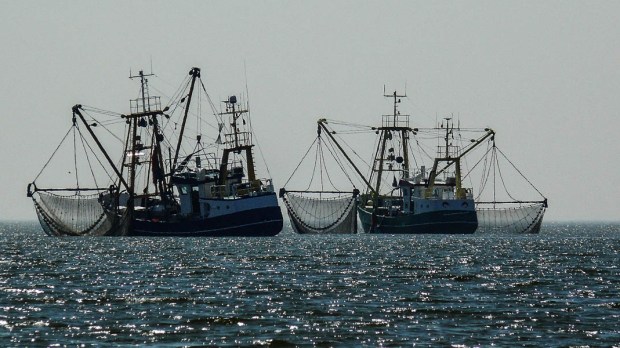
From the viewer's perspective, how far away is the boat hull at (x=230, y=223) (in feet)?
419

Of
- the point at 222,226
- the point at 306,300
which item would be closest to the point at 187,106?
the point at 222,226

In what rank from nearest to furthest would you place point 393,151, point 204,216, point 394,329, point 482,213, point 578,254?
point 394,329
point 578,254
point 204,216
point 393,151
point 482,213

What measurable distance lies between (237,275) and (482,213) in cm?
12613

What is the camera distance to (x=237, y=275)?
235 ft

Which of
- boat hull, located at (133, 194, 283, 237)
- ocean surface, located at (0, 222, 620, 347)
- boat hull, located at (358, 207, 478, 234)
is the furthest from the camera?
boat hull, located at (358, 207, 478, 234)

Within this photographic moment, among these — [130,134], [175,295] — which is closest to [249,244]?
[130,134]

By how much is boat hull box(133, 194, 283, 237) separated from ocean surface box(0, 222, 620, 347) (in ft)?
105

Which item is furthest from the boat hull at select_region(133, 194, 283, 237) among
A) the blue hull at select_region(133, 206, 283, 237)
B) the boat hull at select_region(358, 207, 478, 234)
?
the boat hull at select_region(358, 207, 478, 234)

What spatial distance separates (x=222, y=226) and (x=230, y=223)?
0.94 meters

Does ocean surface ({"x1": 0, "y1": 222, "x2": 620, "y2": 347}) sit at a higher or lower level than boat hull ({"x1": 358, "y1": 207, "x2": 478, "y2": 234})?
lower

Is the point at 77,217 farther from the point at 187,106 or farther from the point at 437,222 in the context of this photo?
the point at 437,222

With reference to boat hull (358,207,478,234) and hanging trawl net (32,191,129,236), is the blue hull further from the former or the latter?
boat hull (358,207,478,234)

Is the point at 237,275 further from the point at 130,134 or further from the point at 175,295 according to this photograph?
the point at 130,134

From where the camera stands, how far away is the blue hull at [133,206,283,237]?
129 metres
